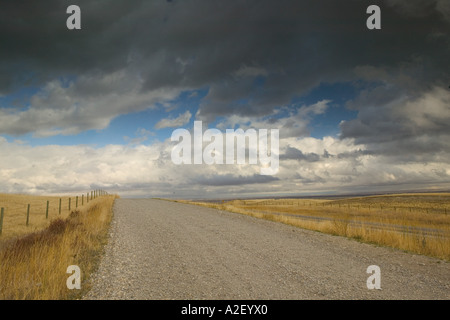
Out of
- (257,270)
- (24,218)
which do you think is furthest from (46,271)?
(24,218)

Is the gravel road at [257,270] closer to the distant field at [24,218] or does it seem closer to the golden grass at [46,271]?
the golden grass at [46,271]

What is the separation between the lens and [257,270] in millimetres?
8102

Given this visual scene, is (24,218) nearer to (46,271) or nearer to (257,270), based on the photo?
(46,271)

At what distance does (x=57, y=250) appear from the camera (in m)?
9.21

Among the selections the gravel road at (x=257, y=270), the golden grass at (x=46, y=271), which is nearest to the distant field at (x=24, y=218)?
the golden grass at (x=46, y=271)

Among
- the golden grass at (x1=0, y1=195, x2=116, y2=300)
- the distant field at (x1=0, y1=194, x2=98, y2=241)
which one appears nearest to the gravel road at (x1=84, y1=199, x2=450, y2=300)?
the golden grass at (x1=0, y1=195, x2=116, y2=300)

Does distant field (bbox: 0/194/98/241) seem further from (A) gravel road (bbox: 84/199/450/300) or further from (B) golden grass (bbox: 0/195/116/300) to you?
(A) gravel road (bbox: 84/199/450/300)

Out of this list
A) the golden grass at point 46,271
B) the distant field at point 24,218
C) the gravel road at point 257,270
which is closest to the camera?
the golden grass at point 46,271

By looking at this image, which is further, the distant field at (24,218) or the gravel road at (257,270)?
the distant field at (24,218)

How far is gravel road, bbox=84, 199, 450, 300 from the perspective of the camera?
6.39 metres

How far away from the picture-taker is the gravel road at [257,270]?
6.39 meters
